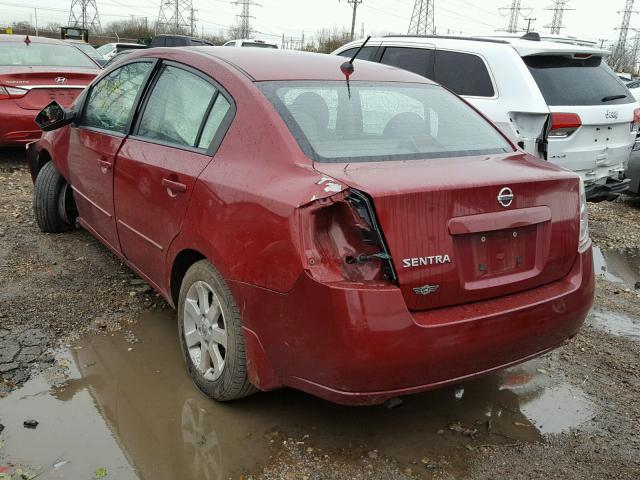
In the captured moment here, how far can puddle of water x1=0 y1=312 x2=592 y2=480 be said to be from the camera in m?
2.59

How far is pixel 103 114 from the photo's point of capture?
13.4ft

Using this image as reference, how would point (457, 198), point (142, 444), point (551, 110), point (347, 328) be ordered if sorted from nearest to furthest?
point (347, 328)
point (457, 198)
point (142, 444)
point (551, 110)

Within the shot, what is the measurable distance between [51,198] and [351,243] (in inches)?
140

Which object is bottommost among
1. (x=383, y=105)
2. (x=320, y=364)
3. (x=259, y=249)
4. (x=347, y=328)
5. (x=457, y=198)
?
(x=320, y=364)

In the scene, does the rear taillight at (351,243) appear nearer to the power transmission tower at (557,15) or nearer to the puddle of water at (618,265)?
the puddle of water at (618,265)

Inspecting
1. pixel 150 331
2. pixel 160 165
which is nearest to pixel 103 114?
pixel 160 165

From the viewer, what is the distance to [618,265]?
5582mm

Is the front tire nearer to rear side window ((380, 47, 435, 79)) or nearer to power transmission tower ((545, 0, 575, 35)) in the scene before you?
rear side window ((380, 47, 435, 79))

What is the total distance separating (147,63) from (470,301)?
8.06ft

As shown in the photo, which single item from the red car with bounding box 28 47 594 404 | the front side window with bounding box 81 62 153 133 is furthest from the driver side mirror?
the red car with bounding box 28 47 594 404

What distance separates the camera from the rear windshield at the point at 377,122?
2740 millimetres

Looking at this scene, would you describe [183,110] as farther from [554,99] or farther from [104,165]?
[554,99]

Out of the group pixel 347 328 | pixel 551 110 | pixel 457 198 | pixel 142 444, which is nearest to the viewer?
pixel 347 328

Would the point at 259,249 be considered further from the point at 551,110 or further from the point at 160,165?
the point at 551,110
